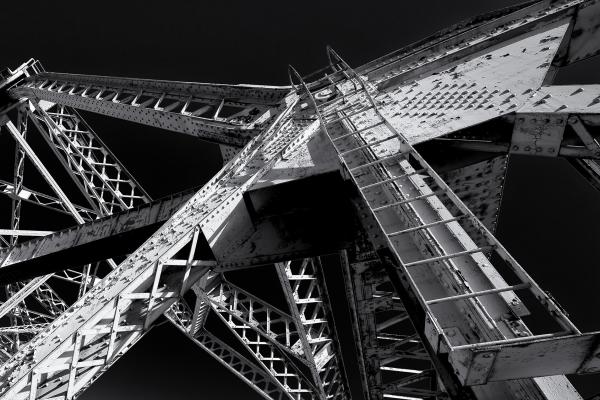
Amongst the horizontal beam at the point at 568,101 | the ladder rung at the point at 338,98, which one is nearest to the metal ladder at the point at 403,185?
the ladder rung at the point at 338,98

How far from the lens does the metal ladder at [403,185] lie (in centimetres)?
273

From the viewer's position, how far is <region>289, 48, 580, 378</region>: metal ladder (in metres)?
2.73

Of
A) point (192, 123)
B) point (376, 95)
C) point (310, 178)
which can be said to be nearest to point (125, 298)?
point (310, 178)

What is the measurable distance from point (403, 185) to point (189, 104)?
443 centimetres

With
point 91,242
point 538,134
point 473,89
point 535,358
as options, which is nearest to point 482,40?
point 473,89

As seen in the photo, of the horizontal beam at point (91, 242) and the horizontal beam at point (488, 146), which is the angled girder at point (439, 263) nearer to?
the horizontal beam at point (488, 146)

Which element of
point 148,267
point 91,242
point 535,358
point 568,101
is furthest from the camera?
point 91,242

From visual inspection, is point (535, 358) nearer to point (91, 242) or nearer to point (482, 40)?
point (482, 40)

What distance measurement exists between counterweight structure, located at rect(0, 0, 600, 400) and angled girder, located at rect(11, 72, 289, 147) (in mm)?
31

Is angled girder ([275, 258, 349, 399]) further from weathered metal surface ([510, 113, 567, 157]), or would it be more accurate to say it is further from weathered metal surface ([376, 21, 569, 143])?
weathered metal surface ([510, 113, 567, 157])

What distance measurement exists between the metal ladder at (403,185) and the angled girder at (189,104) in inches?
29.0

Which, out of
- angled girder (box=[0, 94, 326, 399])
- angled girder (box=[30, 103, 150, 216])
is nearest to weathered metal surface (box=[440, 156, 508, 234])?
angled girder (box=[0, 94, 326, 399])

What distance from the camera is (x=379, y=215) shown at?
4137 millimetres

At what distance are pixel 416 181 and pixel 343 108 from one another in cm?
247
